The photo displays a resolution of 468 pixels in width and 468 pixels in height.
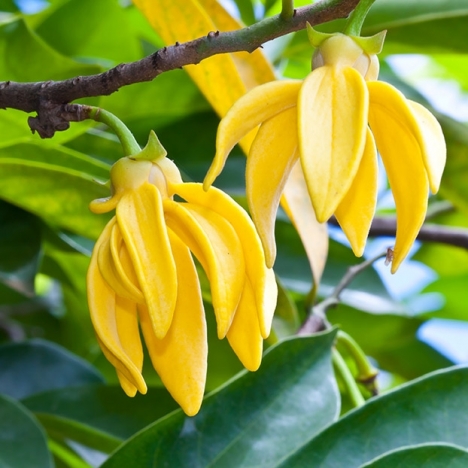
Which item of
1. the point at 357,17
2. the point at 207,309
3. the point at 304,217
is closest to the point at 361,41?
the point at 357,17

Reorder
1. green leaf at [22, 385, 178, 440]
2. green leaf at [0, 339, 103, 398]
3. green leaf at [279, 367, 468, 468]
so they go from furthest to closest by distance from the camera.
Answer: green leaf at [0, 339, 103, 398]
green leaf at [22, 385, 178, 440]
green leaf at [279, 367, 468, 468]

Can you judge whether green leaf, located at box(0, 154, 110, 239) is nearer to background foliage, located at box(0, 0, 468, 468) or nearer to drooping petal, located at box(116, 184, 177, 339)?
background foliage, located at box(0, 0, 468, 468)

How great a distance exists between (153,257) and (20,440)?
401 millimetres

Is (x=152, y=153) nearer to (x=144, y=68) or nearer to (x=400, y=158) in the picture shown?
(x=144, y=68)

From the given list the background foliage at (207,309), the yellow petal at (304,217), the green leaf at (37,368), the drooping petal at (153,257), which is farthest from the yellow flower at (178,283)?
the green leaf at (37,368)

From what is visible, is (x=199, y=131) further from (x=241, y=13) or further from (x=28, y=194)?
(x=28, y=194)

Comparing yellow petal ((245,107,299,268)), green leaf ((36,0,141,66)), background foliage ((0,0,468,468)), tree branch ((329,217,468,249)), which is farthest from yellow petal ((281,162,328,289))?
green leaf ((36,0,141,66))

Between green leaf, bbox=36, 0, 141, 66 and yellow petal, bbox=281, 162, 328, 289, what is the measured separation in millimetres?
433

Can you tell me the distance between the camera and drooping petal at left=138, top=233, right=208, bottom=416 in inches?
21.2

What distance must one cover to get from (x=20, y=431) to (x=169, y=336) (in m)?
0.38

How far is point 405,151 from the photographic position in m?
0.51

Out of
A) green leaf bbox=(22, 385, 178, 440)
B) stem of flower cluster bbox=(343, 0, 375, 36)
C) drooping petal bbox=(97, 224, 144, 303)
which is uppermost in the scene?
stem of flower cluster bbox=(343, 0, 375, 36)

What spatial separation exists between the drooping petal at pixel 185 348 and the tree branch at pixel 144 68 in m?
0.13

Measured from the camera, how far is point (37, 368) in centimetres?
110
